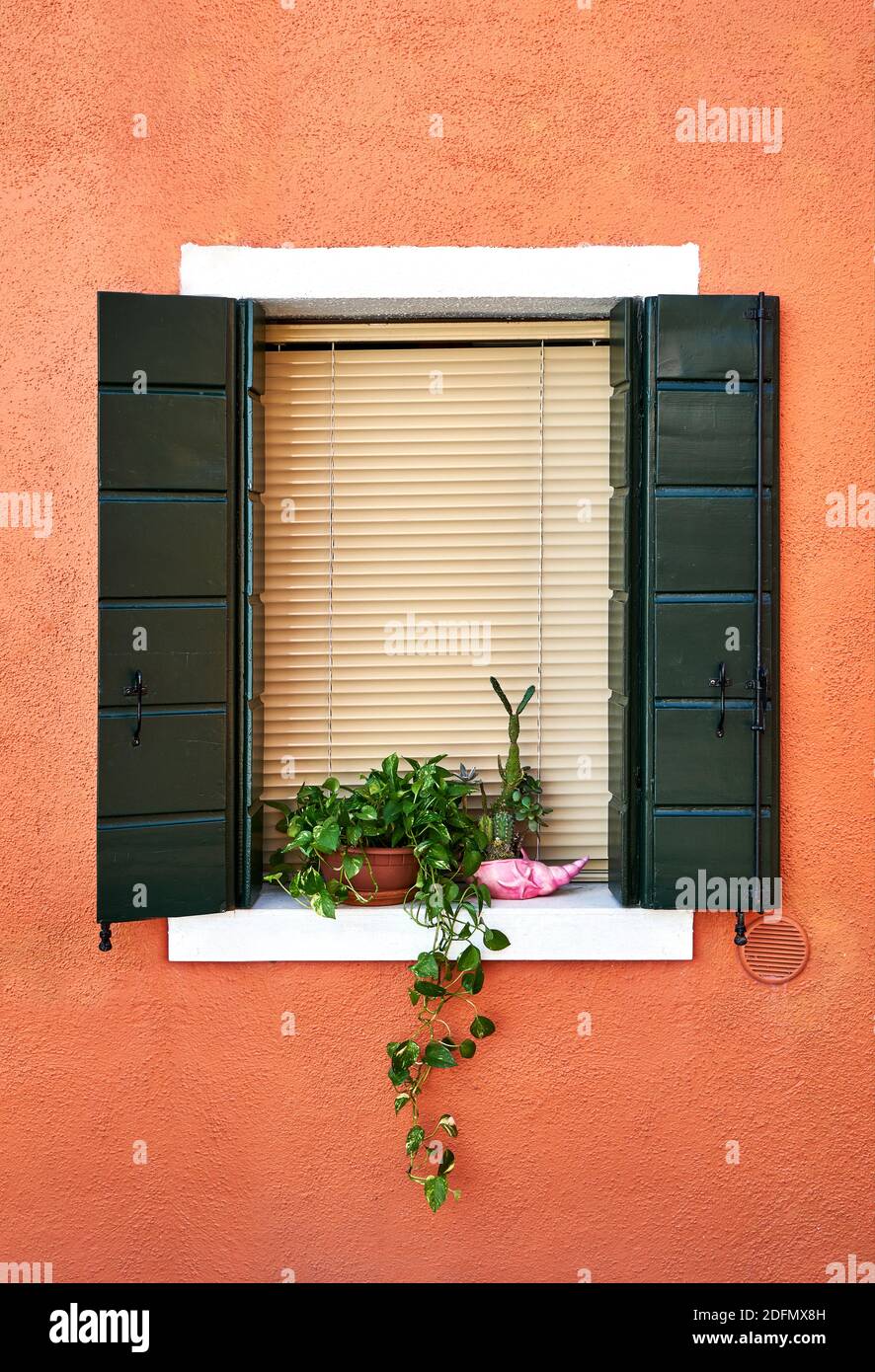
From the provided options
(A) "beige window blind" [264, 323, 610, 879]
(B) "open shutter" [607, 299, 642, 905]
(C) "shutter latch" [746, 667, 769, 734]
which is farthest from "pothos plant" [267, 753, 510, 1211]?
(C) "shutter latch" [746, 667, 769, 734]

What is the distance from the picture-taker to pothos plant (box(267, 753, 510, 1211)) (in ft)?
9.08

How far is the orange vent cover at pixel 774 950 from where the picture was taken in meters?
2.89

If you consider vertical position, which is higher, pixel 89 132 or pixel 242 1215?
pixel 89 132

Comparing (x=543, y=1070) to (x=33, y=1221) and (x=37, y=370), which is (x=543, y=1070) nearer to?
(x=33, y=1221)

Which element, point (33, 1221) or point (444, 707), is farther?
point (444, 707)

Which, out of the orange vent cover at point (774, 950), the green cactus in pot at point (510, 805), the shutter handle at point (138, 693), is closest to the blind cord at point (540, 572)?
the green cactus in pot at point (510, 805)

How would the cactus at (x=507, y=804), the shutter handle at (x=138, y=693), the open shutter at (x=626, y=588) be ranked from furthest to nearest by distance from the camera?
the cactus at (x=507, y=804) < the open shutter at (x=626, y=588) < the shutter handle at (x=138, y=693)

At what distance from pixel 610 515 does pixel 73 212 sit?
1.72 m

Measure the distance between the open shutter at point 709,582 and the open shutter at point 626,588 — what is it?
0.07 metres

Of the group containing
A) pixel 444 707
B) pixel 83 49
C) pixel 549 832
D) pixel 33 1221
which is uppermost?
pixel 83 49

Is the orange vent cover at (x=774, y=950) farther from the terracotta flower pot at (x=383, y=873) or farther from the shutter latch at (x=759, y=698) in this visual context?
the terracotta flower pot at (x=383, y=873)

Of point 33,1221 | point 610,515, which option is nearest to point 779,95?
point 610,515

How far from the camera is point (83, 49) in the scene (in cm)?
287

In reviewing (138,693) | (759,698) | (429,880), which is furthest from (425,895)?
(759,698)
